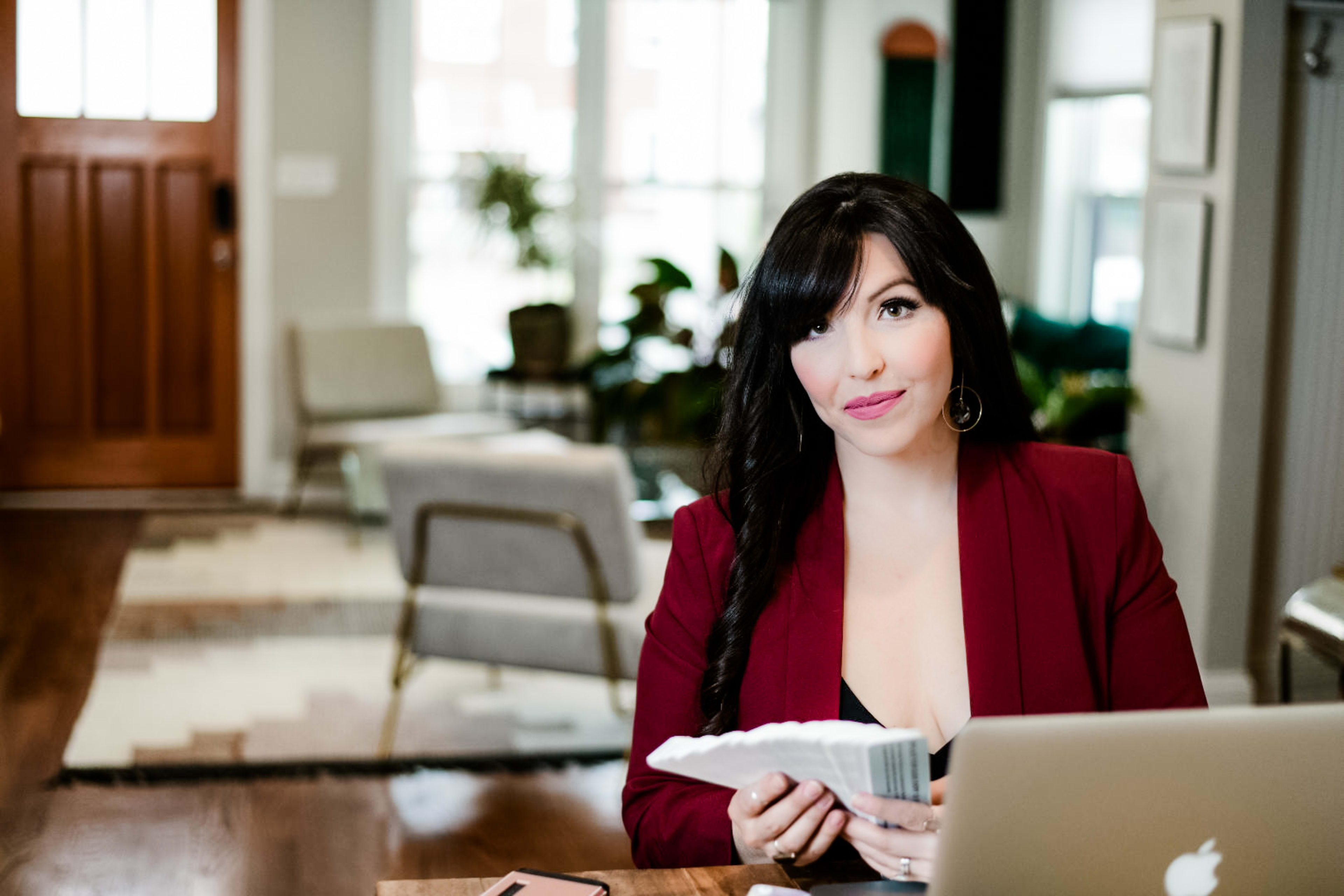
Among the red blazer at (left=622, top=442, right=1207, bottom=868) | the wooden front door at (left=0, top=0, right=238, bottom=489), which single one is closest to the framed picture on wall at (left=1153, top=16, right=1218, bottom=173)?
the red blazer at (left=622, top=442, right=1207, bottom=868)

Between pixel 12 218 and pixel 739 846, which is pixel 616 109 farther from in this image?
pixel 739 846

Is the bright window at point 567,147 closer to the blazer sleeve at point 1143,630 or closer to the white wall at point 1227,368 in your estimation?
the white wall at point 1227,368

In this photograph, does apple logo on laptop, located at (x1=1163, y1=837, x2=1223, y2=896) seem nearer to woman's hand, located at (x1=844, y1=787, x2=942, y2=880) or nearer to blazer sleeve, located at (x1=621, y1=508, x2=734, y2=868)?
woman's hand, located at (x1=844, y1=787, x2=942, y2=880)

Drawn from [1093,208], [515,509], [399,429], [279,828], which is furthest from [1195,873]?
[1093,208]

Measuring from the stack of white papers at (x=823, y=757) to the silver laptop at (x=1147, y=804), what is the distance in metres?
0.08

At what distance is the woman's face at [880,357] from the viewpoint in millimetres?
1428

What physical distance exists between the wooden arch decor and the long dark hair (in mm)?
5615

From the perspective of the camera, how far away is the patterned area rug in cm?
358

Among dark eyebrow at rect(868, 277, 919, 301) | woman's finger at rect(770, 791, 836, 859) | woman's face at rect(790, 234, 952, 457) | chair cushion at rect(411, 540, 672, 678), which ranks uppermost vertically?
dark eyebrow at rect(868, 277, 919, 301)

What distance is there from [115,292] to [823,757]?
5.83 meters

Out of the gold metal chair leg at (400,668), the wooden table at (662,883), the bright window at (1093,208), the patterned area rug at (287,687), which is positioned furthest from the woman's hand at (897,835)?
the bright window at (1093,208)

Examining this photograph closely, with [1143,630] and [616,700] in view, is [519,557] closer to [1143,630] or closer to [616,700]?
[616,700]

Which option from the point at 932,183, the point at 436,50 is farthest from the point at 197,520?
the point at 932,183

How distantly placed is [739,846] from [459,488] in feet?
6.38
